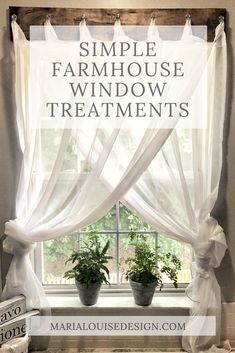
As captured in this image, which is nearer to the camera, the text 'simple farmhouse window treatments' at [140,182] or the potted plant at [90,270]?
the text 'simple farmhouse window treatments' at [140,182]

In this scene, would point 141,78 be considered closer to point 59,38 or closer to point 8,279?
point 59,38

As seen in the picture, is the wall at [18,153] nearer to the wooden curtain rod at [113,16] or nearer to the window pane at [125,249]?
the wooden curtain rod at [113,16]

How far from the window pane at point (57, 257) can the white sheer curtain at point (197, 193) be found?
459 millimetres

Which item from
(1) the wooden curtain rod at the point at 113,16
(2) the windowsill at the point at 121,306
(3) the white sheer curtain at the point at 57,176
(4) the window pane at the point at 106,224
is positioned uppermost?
(1) the wooden curtain rod at the point at 113,16

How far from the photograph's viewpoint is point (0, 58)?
2.21m

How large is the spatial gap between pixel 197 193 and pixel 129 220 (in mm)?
447

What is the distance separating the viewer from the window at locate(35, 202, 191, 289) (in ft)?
7.93

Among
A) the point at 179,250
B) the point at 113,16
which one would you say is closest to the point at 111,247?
the point at 179,250

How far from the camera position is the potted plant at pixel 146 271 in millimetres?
2281

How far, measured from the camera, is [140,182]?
7.31 ft

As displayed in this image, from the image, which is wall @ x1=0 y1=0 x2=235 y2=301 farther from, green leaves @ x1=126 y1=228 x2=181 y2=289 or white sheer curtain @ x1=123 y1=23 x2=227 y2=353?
green leaves @ x1=126 y1=228 x2=181 y2=289

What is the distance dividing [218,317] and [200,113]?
3.57 feet

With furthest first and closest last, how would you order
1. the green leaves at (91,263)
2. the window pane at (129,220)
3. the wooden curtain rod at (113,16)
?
the window pane at (129,220)
the green leaves at (91,263)
the wooden curtain rod at (113,16)

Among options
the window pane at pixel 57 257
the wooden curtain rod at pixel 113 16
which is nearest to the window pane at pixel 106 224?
the window pane at pixel 57 257
